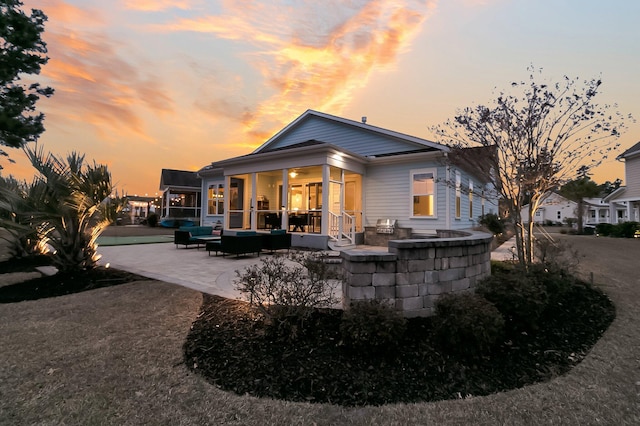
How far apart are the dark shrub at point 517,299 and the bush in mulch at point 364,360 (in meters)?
0.08

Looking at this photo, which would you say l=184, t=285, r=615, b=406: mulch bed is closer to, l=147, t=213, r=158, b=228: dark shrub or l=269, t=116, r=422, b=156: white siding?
l=269, t=116, r=422, b=156: white siding

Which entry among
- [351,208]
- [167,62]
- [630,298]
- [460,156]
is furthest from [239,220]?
[630,298]

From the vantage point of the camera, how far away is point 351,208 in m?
14.0

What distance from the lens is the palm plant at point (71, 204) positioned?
20.2ft

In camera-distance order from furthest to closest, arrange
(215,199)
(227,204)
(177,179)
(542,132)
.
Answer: (177,179), (215,199), (227,204), (542,132)

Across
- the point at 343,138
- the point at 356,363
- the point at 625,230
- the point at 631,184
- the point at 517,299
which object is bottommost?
the point at 356,363

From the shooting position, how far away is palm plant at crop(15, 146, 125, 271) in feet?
20.2

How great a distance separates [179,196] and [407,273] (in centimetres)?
3151

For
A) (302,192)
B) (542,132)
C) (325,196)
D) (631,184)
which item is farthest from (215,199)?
(631,184)

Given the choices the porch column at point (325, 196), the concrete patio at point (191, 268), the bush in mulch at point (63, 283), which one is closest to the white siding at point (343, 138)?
the porch column at point (325, 196)

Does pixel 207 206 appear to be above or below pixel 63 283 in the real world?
above

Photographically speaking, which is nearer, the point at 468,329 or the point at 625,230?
the point at 468,329

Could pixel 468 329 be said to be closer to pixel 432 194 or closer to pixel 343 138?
pixel 432 194

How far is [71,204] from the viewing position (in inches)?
245
